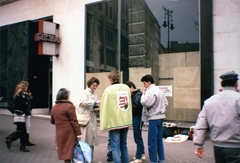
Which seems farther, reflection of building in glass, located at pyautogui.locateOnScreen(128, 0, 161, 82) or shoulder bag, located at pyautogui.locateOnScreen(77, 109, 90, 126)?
reflection of building in glass, located at pyautogui.locateOnScreen(128, 0, 161, 82)

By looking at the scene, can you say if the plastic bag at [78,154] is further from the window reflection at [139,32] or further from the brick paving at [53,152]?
the window reflection at [139,32]

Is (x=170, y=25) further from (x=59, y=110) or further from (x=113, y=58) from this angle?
(x=59, y=110)

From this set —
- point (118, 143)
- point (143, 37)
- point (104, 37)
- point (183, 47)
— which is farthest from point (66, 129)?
point (104, 37)

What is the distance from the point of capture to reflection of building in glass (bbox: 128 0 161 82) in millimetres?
10625

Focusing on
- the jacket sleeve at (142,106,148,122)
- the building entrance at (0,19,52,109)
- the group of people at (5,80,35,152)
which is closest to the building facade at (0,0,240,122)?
the building entrance at (0,19,52,109)

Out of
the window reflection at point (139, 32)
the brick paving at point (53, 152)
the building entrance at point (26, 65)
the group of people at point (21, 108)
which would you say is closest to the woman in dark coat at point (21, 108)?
the group of people at point (21, 108)

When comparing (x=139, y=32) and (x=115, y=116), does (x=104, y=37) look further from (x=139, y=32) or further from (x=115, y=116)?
A: (x=115, y=116)

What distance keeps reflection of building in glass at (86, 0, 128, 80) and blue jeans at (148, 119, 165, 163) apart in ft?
18.1

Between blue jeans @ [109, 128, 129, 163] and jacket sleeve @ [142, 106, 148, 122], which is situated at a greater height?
jacket sleeve @ [142, 106, 148, 122]

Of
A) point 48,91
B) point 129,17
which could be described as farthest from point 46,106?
point 129,17

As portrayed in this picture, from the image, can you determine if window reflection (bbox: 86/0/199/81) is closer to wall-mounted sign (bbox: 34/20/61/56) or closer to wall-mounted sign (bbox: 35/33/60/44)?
wall-mounted sign (bbox: 35/33/60/44)

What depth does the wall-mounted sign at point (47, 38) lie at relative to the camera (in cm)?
1278

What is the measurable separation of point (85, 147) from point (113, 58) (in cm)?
722

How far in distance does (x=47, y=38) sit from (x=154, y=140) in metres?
8.86
